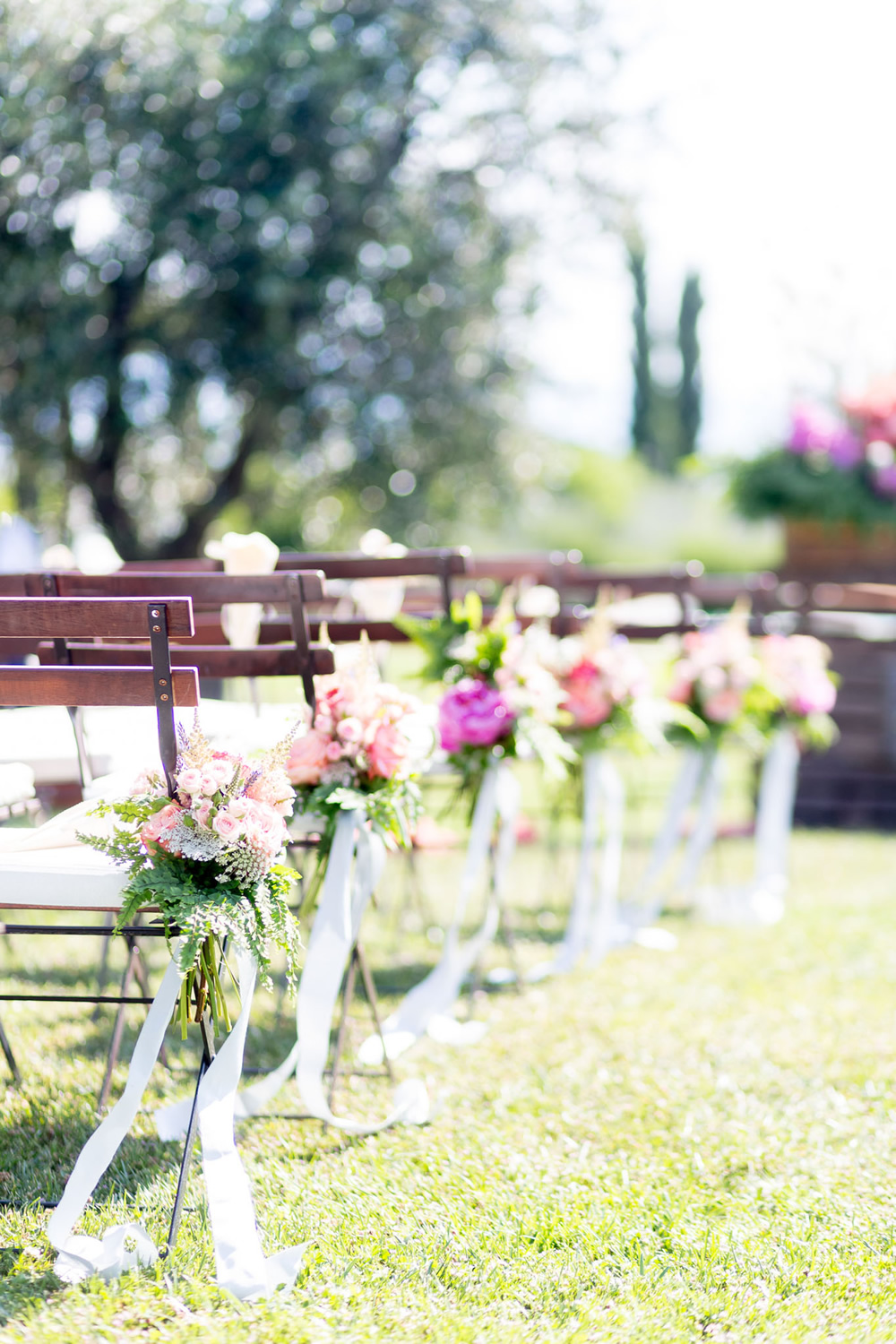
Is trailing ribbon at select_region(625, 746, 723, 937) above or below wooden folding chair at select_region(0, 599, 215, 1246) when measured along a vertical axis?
below

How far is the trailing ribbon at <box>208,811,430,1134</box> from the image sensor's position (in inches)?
113

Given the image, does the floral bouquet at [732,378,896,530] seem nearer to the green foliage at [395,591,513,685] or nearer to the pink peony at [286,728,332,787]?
the green foliage at [395,591,513,685]

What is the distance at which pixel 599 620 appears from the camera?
4.23 metres

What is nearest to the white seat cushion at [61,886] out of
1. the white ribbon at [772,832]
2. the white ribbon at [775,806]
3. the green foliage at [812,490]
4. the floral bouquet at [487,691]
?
the floral bouquet at [487,691]

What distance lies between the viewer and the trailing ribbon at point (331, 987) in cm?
287

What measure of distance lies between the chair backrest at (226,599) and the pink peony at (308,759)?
16cm

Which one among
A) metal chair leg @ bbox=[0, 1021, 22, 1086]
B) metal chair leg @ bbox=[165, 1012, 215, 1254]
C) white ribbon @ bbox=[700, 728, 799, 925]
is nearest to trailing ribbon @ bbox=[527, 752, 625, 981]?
white ribbon @ bbox=[700, 728, 799, 925]

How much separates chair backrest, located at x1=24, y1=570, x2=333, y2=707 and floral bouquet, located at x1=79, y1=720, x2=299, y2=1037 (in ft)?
2.04

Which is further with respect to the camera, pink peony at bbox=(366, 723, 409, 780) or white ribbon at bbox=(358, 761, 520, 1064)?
white ribbon at bbox=(358, 761, 520, 1064)

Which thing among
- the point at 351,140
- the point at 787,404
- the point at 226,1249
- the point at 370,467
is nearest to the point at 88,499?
the point at 370,467

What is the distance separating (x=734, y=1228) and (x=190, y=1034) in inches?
69.3

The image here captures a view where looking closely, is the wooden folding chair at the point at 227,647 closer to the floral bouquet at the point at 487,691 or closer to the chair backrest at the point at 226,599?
the chair backrest at the point at 226,599

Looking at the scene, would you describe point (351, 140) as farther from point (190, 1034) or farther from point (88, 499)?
point (190, 1034)

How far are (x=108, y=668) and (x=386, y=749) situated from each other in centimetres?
83
